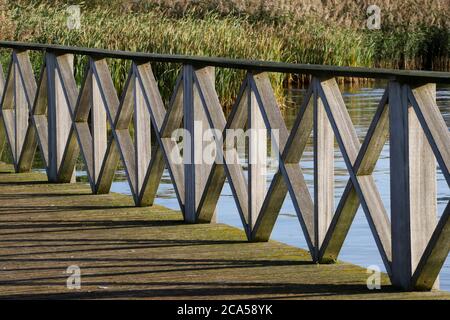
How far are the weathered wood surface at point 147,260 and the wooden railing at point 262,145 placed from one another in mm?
165

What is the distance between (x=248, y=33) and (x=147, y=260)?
16312mm

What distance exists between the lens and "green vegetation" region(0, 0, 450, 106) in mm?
19906

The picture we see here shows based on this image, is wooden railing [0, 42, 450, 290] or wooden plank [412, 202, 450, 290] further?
wooden railing [0, 42, 450, 290]

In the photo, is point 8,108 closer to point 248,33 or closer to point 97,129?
point 97,129

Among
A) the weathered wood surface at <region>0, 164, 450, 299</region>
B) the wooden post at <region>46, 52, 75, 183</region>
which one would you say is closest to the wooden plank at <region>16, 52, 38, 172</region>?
the wooden post at <region>46, 52, 75, 183</region>

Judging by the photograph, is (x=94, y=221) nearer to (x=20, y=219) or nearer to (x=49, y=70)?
(x=20, y=219)

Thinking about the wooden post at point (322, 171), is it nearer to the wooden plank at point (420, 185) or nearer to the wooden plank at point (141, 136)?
the wooden plank at point (420, 185)

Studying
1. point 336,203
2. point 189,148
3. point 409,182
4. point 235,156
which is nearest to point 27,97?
point 336,203

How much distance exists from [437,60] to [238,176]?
66.4ft

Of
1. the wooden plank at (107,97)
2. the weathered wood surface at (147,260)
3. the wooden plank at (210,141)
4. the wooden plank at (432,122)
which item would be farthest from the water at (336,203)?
the wooden plank at (432,122)

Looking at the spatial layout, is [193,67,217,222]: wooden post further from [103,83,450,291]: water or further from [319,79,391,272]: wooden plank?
[319,79,391,272]: wooden plank

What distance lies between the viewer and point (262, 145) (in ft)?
22.9

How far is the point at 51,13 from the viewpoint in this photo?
22.3 meters
